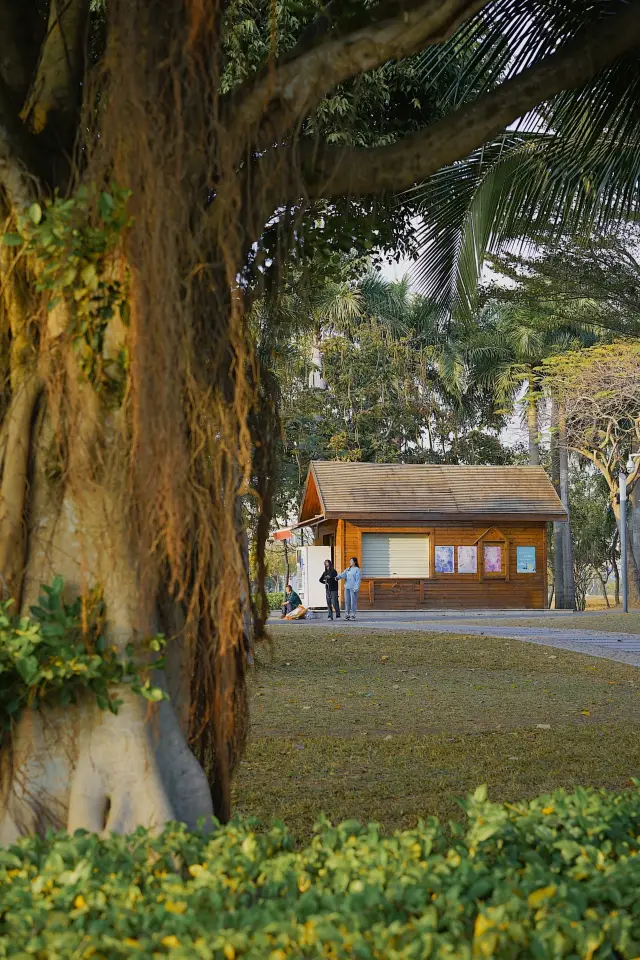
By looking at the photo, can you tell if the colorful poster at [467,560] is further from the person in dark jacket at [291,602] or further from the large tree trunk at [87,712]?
the large tree trunk at [87,712]

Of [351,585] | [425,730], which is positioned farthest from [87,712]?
[351,585]

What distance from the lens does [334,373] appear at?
3825 cm

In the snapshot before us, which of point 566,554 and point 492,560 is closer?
point 492,560

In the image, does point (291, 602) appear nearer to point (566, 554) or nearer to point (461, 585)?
point (461, 585)

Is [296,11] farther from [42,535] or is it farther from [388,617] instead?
[388,617]

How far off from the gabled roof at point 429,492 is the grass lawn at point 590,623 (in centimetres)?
692

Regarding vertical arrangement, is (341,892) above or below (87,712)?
below

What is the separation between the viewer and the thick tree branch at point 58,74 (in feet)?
13.2

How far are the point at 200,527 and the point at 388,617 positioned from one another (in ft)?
81.3

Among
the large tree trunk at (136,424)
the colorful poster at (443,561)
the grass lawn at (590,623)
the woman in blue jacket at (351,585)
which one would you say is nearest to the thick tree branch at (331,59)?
the large tree trunk at (136,424)

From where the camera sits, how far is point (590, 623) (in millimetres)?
23156

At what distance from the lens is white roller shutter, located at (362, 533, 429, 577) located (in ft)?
106

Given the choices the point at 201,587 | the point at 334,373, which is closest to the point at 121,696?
the point at 201,587

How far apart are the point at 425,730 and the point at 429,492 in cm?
2422
